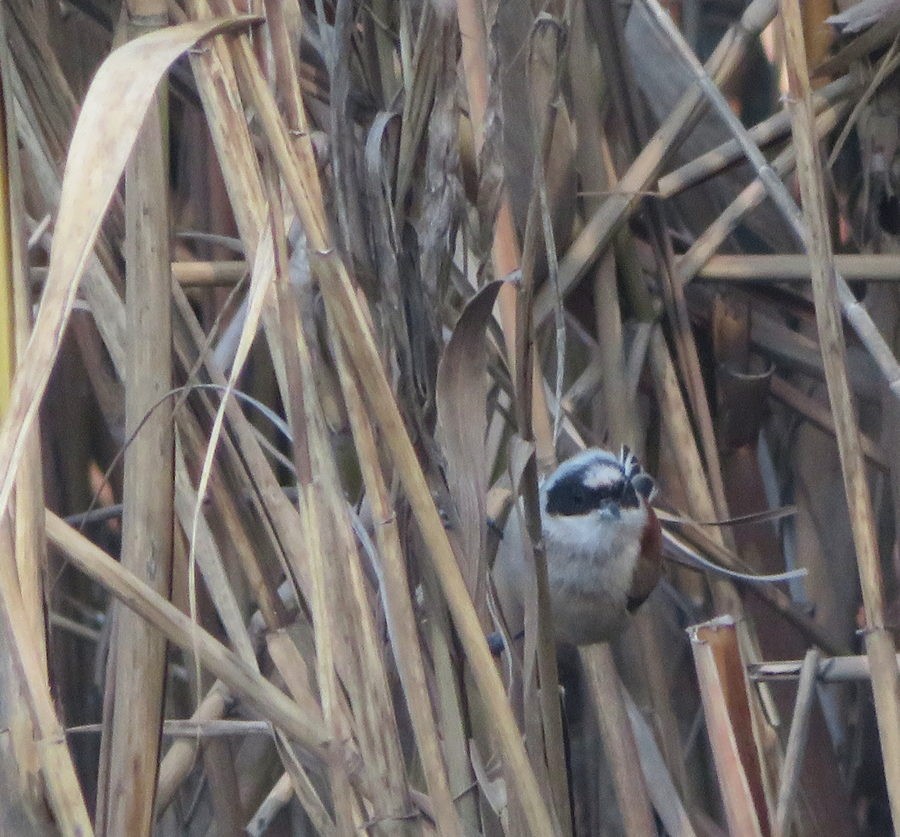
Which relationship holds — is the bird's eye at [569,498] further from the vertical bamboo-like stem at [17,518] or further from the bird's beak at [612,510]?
the vertical bamboo-like stem at [17,518]

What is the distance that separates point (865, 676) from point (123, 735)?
708 mm

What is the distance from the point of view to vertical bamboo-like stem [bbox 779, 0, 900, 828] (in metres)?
0.94

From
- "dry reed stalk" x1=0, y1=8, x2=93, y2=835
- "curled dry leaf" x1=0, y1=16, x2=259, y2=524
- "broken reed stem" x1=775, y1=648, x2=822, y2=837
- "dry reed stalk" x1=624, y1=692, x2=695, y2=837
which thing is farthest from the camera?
"dry reed stalk" x1=624, y1=692, x2=695, y2=837

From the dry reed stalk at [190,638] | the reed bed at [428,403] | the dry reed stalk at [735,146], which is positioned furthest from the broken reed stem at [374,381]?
the dry reed stalk at [735,146]

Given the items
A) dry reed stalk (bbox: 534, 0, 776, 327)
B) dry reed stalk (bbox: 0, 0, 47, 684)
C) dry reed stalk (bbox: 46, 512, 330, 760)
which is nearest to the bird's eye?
dry reed stalk (bbox: 534, 0, 776, 327)

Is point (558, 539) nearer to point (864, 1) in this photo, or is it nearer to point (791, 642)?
point (791, 642)

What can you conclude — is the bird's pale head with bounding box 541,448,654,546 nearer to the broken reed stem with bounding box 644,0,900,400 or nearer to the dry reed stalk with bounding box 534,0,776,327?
the dry reed stalk with bounding box 534,0,776,327

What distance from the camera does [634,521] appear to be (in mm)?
1496

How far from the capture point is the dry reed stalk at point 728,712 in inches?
37.7

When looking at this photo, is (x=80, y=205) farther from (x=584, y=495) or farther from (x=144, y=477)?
(x=584, y=495)

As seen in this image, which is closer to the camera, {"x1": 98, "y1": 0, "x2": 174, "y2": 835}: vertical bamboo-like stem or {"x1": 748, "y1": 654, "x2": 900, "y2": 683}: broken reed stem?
{"x1": 98, "y1": 0, "x2": 174, "y2": 835}: vertical bamboo-like stem

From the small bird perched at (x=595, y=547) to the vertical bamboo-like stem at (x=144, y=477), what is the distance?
528mm

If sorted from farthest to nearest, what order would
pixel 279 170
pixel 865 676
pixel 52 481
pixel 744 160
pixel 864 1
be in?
pixel 52 481 < pixel 744 160 < pixel 864 1 < pixel 865 676 < pixel 279 170

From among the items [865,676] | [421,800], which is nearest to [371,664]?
[421,800]
